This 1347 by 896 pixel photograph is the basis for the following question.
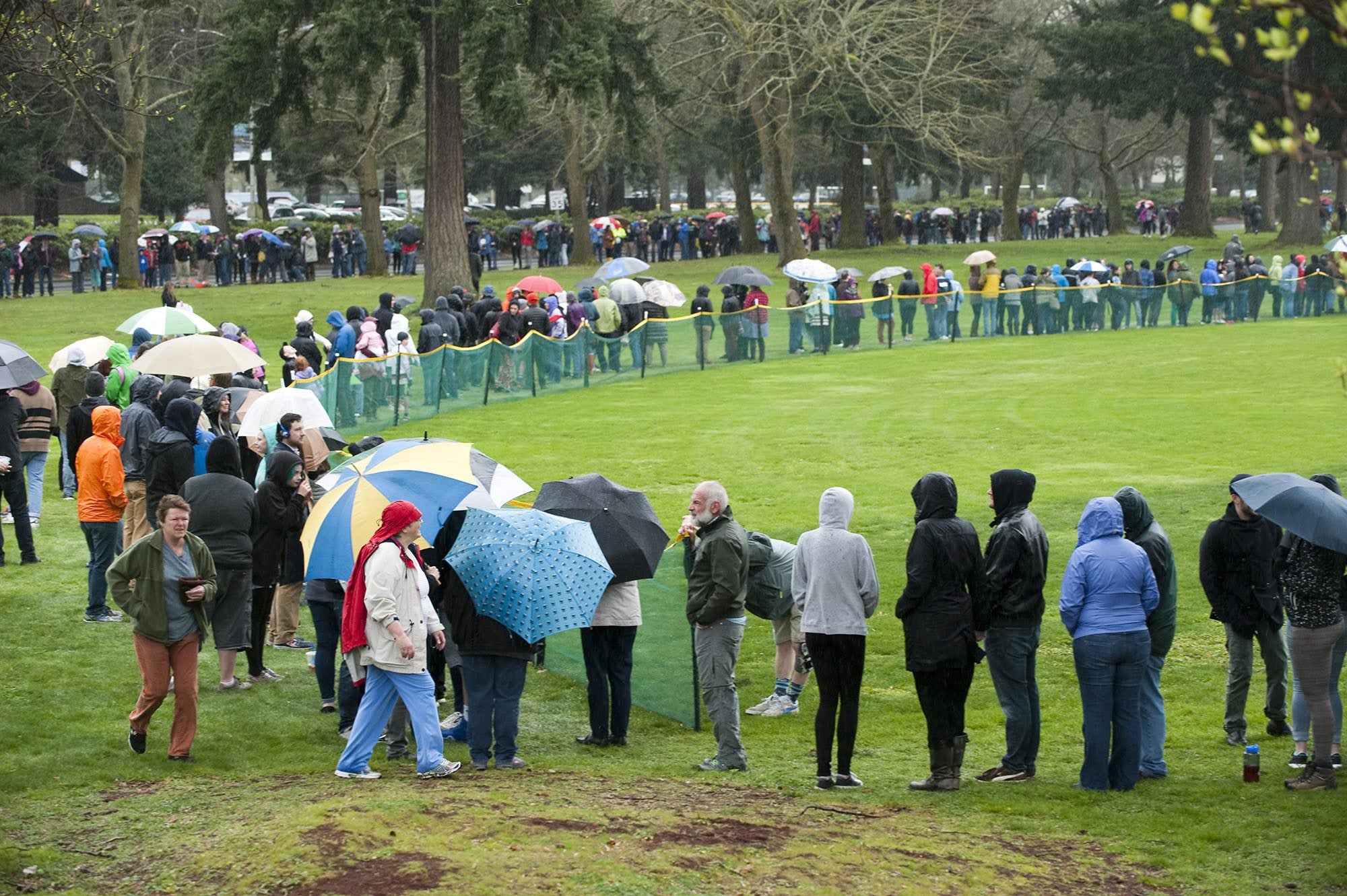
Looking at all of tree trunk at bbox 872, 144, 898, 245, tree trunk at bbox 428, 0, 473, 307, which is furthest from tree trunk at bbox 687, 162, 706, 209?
tree trunk at bbox 428, 0, 473, 307

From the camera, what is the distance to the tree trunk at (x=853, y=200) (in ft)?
186

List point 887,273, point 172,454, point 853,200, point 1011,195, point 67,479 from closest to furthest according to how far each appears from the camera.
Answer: point 172,454 < point 67,479 < point 887,273 < point 853,200 < point 1011,195

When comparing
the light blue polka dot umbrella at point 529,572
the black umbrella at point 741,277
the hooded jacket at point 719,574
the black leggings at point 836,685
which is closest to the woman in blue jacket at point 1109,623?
the black leggings at point 836,685

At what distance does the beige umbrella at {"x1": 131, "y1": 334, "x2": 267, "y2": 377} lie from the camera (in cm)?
1526

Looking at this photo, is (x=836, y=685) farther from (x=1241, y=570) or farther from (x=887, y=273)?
(x=887, y=273)

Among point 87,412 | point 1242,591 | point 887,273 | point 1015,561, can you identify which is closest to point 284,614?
point 87,412

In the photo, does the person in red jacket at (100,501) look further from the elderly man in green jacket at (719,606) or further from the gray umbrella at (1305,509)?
the gray umbrella at (1305,509)

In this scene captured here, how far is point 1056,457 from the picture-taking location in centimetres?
1978

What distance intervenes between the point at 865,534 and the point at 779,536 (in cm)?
93

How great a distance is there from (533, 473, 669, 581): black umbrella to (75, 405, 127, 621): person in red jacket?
172 inches

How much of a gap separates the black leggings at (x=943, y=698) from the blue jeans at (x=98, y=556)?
21.6ft

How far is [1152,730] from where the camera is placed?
29.2 feet

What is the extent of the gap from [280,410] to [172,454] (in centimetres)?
129

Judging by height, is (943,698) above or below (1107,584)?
below
